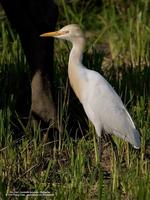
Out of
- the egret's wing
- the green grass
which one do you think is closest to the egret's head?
the egret's wing

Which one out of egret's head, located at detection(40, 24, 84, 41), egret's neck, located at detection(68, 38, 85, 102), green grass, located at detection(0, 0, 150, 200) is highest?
egret's head, located at detection(40, 24, 84, 41)

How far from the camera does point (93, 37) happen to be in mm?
9812

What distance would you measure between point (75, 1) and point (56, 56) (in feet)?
8.75

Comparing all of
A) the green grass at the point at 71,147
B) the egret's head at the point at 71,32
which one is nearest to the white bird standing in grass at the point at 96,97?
the egret's head at the point at 71,32

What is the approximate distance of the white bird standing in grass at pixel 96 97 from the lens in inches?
236

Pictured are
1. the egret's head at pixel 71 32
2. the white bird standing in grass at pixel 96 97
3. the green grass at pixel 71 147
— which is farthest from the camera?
the egret's head at pixel 71 32

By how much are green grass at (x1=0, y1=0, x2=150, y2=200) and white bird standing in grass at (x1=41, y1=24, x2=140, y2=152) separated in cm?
14

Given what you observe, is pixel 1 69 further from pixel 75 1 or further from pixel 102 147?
pixel 75 1

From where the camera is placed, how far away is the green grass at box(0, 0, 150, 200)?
5103mm

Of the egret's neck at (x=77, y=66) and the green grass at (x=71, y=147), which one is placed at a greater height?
the egret's neck at (x=77, y=66)

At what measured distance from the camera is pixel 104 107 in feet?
20.0

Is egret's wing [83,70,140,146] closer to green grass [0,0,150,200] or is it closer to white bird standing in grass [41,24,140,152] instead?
white bird standing in grass [41,24,140,152]

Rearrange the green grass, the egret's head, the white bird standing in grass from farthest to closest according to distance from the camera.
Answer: the egret's head, the white bird standing in grass, the green grass

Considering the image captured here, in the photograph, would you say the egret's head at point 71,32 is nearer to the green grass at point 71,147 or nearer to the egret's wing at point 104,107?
the egret's wing at point 104,107
